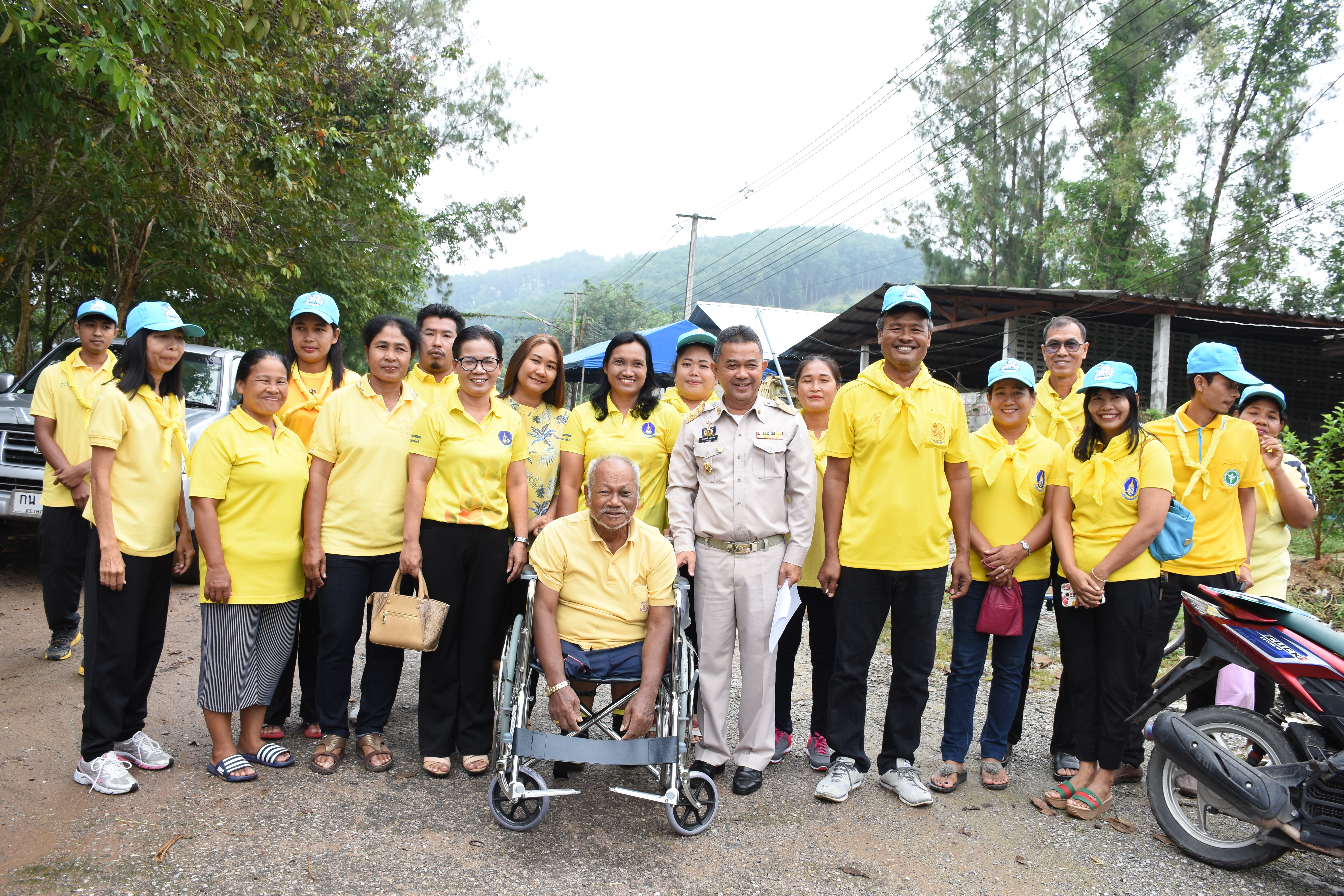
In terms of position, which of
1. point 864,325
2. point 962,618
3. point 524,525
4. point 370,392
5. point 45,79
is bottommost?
point 962,618

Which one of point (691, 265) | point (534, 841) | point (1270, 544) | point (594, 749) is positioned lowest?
point (534, 841)

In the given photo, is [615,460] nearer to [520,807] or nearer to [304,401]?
[520,807]

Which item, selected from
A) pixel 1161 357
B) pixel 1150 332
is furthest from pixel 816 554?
pixel 1150 332

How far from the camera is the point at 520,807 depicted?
3217 millimetres

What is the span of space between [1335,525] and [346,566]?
858 cm

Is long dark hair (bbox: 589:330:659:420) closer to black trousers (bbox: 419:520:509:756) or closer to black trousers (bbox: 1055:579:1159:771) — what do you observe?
black trousers (bbox: 419:520:509:756)

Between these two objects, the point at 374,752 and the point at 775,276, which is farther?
the point at 775,276

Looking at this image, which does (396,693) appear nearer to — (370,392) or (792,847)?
(370,392)

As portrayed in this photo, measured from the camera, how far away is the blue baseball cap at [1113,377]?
3557mm

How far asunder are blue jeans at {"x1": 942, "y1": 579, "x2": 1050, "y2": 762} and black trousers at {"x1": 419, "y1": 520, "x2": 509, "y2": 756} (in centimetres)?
198

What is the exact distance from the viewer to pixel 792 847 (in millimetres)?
3096

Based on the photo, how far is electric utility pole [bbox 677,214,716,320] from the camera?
84.1ft

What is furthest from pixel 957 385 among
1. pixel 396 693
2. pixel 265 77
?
pixel 396 693

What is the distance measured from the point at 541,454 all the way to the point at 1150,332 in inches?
588
